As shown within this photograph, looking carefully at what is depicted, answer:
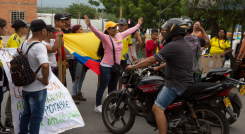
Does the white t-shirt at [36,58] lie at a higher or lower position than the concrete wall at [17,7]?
lower

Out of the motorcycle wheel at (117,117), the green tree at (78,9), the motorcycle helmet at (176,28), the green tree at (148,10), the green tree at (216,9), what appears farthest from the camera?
the green tree at (78,9)

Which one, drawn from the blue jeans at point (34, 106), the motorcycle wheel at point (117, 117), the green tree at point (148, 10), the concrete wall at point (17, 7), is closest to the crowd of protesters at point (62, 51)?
the blue jeans at point (34, 106)

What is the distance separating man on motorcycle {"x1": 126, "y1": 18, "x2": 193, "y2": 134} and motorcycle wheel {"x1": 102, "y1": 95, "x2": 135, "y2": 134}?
704 mm

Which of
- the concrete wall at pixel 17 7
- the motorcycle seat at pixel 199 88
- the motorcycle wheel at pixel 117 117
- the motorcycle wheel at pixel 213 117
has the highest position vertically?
the concrete wall at pixel 17 7

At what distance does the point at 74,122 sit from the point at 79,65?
2380 mm

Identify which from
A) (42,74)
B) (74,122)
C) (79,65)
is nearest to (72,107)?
(74,122)

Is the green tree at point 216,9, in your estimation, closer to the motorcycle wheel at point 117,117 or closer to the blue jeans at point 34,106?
the motorcycle wheel at point 117,117

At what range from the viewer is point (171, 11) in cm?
1919

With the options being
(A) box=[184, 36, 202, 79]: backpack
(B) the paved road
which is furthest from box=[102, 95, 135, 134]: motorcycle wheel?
(A) box=[184, 36, 202, 79]: backpack

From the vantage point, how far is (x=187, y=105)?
3883mm

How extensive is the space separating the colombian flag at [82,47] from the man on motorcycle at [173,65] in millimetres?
2851

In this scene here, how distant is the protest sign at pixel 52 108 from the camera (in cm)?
416

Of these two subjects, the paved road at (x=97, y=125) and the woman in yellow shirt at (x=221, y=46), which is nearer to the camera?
the paved road at (x=97, y=125)

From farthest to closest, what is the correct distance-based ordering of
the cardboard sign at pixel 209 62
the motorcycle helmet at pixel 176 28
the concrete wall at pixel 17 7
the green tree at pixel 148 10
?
1. the concrete wall at pixel 17 7
2. the green tree at pixel 148 10
3. the cardboard sign at pixel 209 62
4. the motorcycle helmet at pixel 176 28
